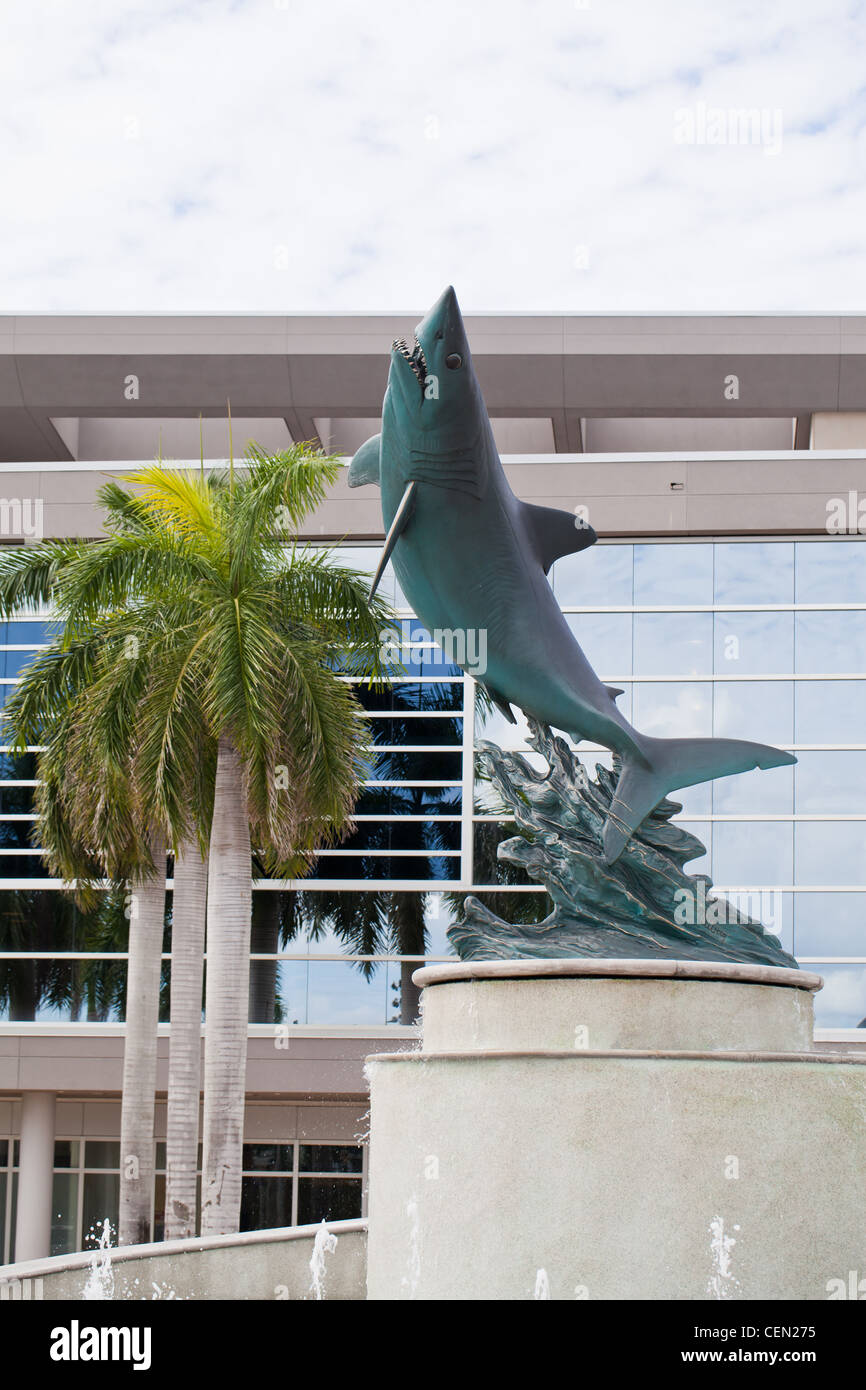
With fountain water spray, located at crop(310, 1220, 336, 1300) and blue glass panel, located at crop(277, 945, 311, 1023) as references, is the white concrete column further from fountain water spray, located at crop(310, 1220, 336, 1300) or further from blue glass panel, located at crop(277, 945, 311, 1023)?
fountain water spray, located at crop(310, 1220, 336, 1300)

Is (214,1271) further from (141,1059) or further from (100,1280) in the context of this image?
(141,1059)

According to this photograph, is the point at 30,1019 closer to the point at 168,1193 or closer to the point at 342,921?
the point at 342,921

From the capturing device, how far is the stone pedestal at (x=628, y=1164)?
860 centimetres

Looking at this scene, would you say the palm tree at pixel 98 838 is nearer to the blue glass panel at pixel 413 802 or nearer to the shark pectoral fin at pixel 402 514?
the blue glass panel at pixel 413 802

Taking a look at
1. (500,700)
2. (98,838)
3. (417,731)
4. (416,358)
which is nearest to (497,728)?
(417,731)

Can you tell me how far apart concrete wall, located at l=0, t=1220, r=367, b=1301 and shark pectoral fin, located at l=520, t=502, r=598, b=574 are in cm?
562

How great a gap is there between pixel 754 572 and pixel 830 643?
5.71 feet

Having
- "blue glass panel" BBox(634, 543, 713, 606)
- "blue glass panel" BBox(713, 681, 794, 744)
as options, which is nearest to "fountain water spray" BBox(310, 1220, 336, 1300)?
"blue glass panel" BBox(713, 681, 794, 744)

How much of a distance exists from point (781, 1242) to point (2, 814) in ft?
61.7

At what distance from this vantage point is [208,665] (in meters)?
16.5

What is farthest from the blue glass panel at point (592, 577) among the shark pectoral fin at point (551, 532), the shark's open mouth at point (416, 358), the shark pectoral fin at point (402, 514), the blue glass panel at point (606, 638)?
the shark's open mouth at point (416, 358)

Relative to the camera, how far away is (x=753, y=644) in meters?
24.1

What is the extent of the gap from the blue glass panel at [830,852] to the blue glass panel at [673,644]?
10.3 feet

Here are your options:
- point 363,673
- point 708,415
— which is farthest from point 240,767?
point 708,415
